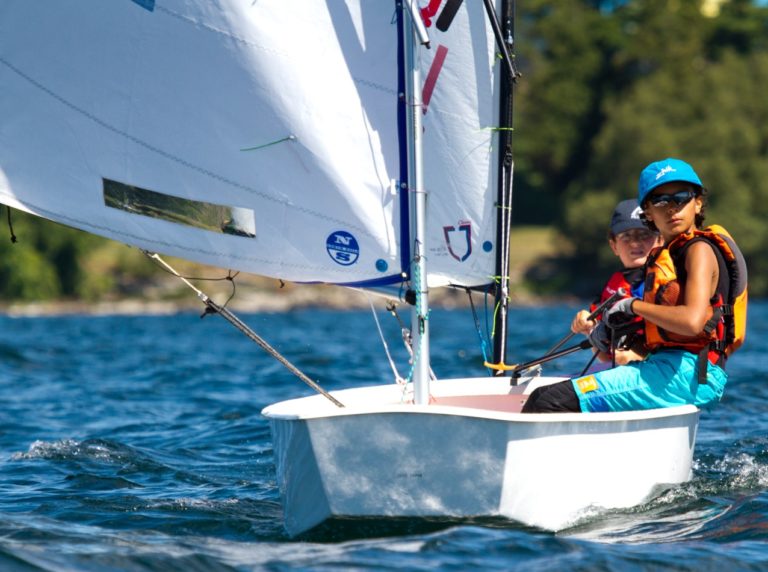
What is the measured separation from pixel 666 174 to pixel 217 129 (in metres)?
1.98

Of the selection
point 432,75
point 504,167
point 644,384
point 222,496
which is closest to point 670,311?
point 644,384

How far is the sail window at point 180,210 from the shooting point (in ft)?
18.6

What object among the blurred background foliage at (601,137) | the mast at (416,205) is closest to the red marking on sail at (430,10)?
the mast at (416,205)

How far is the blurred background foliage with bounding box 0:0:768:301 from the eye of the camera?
147ft

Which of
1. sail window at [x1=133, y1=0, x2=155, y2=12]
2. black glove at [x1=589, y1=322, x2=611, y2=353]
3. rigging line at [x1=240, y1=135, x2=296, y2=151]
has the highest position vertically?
sail window at [x1=133, y1=0, x2=155, y2=12]

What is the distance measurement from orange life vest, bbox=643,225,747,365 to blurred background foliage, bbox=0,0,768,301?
38287 millimetres

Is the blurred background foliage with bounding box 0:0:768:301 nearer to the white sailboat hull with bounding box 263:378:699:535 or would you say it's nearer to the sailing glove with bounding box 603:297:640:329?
the sailing glove with bounding box 603:297:640:329

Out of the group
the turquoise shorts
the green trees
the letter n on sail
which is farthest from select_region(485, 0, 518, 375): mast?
the green trees

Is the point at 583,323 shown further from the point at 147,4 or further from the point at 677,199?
the point at 147,4

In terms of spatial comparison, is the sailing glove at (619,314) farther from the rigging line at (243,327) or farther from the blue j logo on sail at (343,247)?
the rigging line at (243,327)

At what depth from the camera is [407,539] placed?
191 inches

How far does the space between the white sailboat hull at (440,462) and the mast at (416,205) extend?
1.82ft

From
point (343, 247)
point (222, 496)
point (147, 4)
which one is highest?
point (147, 4)

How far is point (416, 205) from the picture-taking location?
5.54m
